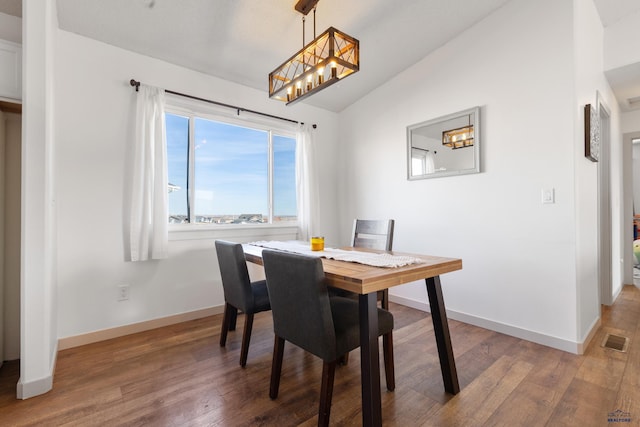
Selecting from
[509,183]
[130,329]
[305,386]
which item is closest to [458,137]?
[509,183]

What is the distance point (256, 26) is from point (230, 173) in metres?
1.42

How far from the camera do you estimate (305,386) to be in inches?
69.9

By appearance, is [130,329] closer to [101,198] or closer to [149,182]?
[101,198]

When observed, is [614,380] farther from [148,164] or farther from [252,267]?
[148,164]

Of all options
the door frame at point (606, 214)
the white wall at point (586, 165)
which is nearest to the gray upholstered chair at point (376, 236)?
the white wall at point (586, 165)

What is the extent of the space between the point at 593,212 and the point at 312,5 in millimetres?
2797

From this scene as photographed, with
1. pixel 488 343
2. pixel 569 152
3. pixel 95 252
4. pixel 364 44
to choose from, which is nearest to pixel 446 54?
pixel 364 44

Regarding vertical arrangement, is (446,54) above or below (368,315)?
above

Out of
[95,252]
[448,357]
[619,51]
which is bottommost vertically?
[448,357]

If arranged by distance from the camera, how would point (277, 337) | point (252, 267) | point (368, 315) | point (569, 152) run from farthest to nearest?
1. point (252, 267)
2. point (569, 152)
3. point (277, 337)
4. point (368, 315)

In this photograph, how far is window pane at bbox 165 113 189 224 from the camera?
2.85m

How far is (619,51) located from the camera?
8.95 feet

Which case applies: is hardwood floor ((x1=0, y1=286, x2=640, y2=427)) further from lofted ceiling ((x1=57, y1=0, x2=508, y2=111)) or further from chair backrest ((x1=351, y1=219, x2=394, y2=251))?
lofted ceiling ((x1=57, y1=0, x2=508, y2=111))

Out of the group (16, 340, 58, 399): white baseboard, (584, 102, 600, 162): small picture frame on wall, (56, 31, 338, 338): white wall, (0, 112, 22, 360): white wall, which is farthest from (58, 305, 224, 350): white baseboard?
(584, 102, 600, 162): small picture frame on wall
